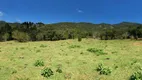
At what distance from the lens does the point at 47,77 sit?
17.0m

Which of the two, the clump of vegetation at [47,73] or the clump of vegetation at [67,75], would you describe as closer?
the clump of vegetation at [67,75]

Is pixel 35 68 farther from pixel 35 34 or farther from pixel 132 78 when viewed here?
pixel 35 34

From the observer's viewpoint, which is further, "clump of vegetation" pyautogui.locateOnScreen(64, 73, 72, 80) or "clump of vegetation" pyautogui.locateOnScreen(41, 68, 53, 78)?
"clump of vegetation" pyautogui.locateOnScreen(41, 68, 53, 78)

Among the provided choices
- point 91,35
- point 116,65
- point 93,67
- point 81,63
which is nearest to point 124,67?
point 116,65

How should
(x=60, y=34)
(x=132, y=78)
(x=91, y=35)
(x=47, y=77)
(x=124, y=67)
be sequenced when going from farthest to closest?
1. (x=91, y=35)
2. (x=60, y=34)
3. (x=124, y=67)
4. (x=47, y=77)
5. (x=132, y=78)

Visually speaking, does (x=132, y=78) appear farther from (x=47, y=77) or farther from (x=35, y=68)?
(x=35, y=68)

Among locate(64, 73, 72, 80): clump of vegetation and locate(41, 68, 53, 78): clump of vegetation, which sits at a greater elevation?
locate(41, 68, 53, 78): clump of vegetation

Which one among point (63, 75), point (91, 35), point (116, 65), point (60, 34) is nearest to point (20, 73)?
point (63, 75)

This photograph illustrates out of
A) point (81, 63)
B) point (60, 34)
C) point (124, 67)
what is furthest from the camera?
point (60, 34)

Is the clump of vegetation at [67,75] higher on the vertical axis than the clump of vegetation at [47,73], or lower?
lower

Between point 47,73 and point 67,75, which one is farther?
point 67,75

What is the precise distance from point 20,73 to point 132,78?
9.21 meters

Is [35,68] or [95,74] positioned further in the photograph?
[35,68]

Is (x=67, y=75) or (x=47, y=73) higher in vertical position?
(x=47, y=73)
